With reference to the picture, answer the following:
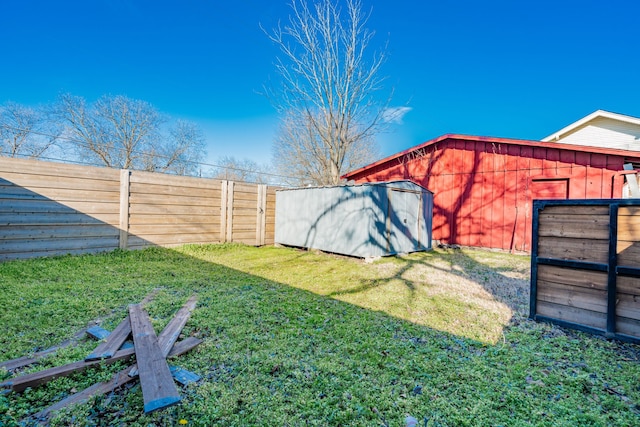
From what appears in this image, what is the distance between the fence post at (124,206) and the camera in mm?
6035

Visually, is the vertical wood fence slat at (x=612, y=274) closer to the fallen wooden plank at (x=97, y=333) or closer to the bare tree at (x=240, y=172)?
the fallen wooden plank at (x=97, y=333)

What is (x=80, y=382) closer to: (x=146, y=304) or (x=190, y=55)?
(x=146, y=304)

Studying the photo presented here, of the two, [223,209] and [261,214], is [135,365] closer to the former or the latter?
[223,209]

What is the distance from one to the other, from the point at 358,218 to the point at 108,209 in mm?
5594

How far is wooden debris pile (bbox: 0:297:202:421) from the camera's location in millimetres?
1646

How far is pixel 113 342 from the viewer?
2.31 meters

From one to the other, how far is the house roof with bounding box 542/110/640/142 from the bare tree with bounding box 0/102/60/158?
2615cm

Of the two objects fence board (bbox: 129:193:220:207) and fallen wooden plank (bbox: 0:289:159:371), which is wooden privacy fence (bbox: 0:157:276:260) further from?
fallen wooden plank (bbox: 0:289:159:371)

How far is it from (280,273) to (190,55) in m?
10.8

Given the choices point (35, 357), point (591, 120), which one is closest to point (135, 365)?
point (35, 357)

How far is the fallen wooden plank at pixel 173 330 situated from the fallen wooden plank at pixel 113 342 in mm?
302

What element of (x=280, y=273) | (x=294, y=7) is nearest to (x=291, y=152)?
(x=294, y=7)

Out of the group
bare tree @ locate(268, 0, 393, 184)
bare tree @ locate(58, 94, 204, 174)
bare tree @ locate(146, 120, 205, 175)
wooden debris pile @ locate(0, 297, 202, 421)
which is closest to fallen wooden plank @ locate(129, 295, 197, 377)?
wooden debris pile @ locate(0, 297, 202, 421)

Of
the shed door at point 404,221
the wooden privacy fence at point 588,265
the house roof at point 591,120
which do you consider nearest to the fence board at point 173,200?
the shed door at point 404,221
